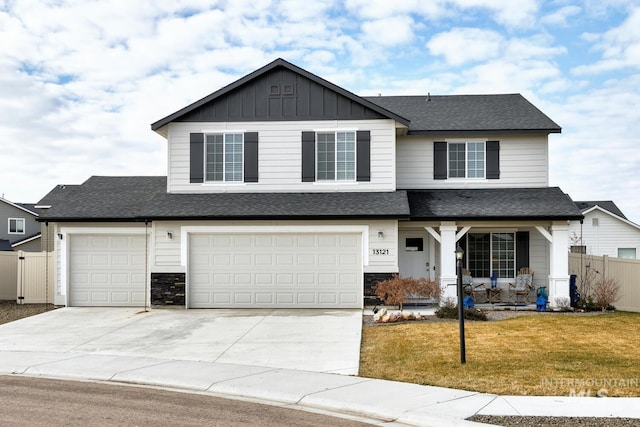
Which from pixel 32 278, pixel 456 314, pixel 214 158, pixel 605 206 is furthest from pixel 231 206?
pixel 605 206

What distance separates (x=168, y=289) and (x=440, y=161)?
9859 millimetres

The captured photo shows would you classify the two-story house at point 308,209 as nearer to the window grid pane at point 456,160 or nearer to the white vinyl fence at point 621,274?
the window grid pane at point 456,160

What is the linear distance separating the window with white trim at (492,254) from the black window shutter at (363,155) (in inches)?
168

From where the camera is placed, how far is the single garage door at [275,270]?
792 inches

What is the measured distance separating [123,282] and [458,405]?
14366mm

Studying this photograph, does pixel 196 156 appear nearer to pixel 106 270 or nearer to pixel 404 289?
pixel 106 270

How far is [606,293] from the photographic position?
2003 cm

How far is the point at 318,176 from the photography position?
21.1 metres

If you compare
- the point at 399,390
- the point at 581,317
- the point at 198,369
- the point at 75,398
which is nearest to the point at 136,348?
the point at 198,369

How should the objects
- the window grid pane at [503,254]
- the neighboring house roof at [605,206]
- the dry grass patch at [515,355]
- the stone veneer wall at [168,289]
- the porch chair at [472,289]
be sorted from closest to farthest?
1. the dry grass patch at [515,355]
2. the stone veneer wall at [168,289]
3. the porch chair at [472,289]
4. the window grid pane at [503,254]
5. the neighboring house roof at [605,206]

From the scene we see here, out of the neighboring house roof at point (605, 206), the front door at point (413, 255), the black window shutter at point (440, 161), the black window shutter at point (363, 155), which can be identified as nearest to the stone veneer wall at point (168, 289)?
the black window shutter at point (363, 155)

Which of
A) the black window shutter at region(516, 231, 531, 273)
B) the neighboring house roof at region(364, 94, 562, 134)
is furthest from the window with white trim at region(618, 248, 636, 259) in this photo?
the black window shutter at region(516, 231, 531, 273)

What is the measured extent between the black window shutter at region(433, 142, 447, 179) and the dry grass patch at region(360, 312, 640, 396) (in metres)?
6.91

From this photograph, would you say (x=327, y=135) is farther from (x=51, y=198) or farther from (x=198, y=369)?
(x=51, y=198)
